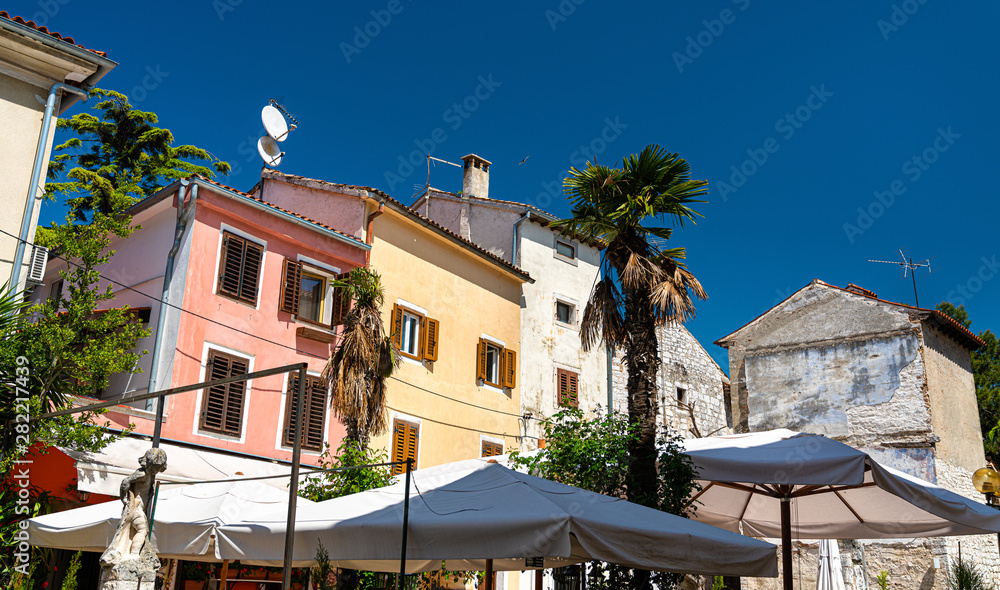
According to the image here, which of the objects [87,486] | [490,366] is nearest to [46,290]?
[87,486]

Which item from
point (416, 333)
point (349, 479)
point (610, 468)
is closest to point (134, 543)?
point (610, 468)

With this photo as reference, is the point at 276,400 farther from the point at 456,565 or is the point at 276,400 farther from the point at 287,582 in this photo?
the point at 287,582

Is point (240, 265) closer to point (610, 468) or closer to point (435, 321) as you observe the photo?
point (435, 321)

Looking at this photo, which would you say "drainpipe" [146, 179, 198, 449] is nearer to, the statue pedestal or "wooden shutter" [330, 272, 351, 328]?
"wooden shutter" [330, 272, 351, 328]

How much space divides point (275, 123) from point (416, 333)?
252 inches

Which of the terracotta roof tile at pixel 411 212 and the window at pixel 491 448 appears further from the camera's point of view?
the window at pixel 491 448

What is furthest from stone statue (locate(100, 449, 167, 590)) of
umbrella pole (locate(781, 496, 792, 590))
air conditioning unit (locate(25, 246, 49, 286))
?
air conditioning unit (locate(25, 246, 49, 286))

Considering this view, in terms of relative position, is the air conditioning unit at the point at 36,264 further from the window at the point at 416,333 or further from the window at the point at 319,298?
the window at the point at 416,333

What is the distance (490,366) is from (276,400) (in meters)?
7.44

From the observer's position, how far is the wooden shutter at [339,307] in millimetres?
17500

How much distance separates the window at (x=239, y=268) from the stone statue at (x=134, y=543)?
9734 millimetres

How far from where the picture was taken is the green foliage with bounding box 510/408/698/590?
903 cm

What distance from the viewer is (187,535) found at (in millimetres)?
7340

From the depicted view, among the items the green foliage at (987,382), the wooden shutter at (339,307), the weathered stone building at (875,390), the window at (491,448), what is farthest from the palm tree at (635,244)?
the green foliage at (987,382)
